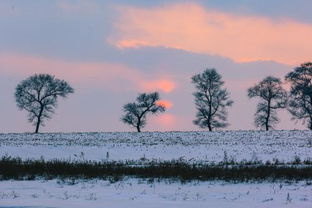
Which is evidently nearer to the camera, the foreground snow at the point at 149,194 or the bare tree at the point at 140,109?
the foreground snow at the point at 149,194

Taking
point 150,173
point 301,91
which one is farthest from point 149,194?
point 301,91

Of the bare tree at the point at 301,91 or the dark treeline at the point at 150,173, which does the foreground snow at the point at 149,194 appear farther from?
the bare tree at the point at 301,91

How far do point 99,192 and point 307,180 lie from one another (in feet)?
20.9

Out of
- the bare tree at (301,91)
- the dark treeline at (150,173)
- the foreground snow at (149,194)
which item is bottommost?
the foreground snow at (149,194)

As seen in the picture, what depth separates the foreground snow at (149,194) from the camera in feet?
40.5

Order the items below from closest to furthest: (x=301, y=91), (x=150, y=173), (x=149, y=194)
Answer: (x=149, y=194)
(x=150, y=173)
(x=301, y=91)

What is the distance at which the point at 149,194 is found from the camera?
14.2m

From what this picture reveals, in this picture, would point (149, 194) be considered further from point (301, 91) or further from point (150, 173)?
point (301, 91)

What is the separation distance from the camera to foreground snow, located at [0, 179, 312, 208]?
12359mm

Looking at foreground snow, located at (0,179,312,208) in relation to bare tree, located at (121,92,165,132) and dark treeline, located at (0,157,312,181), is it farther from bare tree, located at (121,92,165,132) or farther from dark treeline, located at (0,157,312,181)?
bare tree, located at (121,92,165,132)

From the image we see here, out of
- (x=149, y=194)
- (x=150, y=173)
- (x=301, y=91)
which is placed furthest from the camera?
(x=301, y=91)

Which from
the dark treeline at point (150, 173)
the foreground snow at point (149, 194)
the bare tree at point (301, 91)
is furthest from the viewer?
the bare tree at point (301, 91)

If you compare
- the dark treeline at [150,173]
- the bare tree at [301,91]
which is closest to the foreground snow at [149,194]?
the dark treeline at [150,173]

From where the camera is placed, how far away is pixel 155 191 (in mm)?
14852
